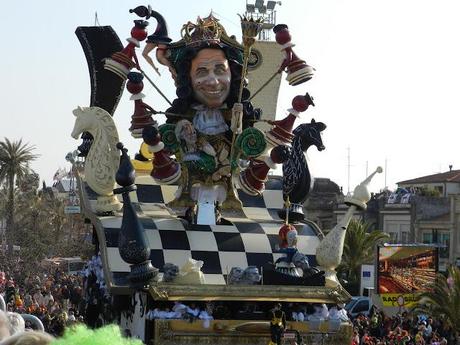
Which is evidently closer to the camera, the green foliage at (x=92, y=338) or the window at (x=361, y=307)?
the green foliage at (x=92, y=338)

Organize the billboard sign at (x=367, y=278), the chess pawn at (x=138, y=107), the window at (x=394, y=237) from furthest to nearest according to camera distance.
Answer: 1. the window at (x=394, y=237)
2. the billboard sign at (x=367, y=278)
3. the chess pawn at (x=138, y=107)

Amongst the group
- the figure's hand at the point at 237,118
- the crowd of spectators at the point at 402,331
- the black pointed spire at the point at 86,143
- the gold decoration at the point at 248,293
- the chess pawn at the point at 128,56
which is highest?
the chess pawn at the point at 128,56

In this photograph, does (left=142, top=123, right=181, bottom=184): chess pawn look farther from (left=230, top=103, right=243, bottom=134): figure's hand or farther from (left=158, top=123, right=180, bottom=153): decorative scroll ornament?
(left=230, top=103, right=243, bottom=134): figure's hand

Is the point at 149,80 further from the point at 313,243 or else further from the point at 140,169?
the point at 313,243

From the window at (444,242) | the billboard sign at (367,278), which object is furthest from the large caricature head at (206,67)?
the window at (444,242)

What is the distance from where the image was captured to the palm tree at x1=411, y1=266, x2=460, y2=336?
29578 millimetres

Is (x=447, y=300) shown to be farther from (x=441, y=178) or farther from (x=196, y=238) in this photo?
(x=441, y=178)

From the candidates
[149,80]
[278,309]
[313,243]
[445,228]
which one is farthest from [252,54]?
[445,228]

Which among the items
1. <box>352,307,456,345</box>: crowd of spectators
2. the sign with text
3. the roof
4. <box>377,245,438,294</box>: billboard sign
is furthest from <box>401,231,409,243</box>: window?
<box>352,307,456,345</box>: crowd of spectators

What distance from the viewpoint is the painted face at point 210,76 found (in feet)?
55.0

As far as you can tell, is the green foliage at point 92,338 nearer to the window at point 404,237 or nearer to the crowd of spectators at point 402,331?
the crowd of spectators at point 402,331

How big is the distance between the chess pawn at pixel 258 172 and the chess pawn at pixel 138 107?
63.4 inches

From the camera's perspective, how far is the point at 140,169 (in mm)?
18062

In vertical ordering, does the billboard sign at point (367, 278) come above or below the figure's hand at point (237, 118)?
below
